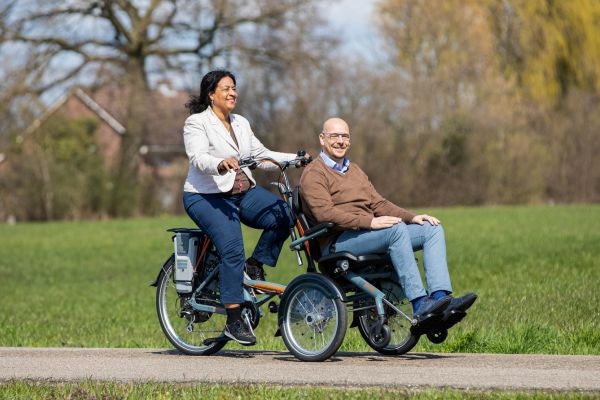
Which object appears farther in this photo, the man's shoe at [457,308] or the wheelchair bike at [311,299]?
the wheelchair bike at [311,299]

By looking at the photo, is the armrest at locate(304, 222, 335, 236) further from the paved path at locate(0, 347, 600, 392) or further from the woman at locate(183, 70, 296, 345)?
the paved path at locate(0, 347, 600, 392)

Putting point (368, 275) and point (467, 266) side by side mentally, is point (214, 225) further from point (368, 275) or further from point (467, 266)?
point (467, 266)

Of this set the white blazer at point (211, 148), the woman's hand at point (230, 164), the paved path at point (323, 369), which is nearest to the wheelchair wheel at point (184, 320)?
the paved path at point (323, 369)

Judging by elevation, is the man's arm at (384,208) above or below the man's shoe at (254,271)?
above

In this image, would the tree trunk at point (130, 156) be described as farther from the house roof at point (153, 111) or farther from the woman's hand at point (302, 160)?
the woman's hand at point (302, 160)

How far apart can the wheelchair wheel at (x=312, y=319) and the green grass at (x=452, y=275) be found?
131 centimetres

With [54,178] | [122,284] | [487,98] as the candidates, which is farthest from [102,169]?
[122,284]

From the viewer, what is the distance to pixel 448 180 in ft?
151

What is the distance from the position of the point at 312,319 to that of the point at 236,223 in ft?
3.24

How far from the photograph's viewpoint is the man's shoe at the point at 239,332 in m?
8.26

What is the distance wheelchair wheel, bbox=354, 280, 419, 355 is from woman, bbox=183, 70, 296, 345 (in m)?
0.79

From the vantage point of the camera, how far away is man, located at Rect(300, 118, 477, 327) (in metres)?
7.55

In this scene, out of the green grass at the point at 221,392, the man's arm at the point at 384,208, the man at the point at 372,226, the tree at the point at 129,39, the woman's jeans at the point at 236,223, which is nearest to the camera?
the green grass at the point at 221,392

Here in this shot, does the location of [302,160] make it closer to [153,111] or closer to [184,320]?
[184,320]
